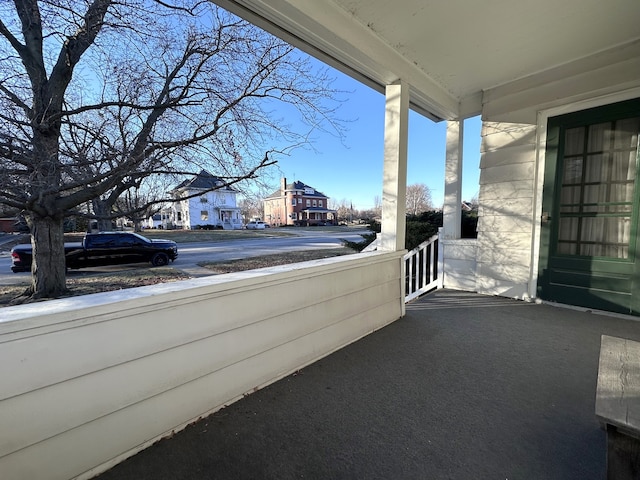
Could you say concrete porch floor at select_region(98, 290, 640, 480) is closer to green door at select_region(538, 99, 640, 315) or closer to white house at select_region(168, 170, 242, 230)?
green door at select_region(538, 99, 640, 315)

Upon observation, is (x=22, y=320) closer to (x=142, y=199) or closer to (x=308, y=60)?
(x=142, y=199)

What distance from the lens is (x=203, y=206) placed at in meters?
3.64

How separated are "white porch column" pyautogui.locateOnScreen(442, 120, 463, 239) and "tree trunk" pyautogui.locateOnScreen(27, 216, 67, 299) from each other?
430 cm

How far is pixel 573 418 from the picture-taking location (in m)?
1.43

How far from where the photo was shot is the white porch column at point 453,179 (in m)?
3.78

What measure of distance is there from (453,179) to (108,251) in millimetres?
4166

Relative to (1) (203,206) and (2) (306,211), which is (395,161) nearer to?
(1) (203,206)

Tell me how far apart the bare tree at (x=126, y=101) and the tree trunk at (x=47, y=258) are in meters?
0.01

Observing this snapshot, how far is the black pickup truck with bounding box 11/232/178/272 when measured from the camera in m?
2.62

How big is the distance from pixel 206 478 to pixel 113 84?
3186 millimetres

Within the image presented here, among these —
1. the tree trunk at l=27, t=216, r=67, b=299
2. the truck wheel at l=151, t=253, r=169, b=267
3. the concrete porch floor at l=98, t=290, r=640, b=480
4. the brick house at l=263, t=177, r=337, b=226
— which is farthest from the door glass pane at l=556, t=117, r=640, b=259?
the tree trunk at l=27, t=216, r=67, b=299

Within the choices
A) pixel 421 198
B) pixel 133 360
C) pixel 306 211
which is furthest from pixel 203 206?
pixel 421 198

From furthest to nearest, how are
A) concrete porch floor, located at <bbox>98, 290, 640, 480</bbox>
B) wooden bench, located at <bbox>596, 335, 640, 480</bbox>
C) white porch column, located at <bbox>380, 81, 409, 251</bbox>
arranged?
white porch column, located at <bbox>380, 81, 409, 251</bbox> → concrete porch floor, located at <bbox>98, 290, 640, 480</bbox> → wooden bench, located at <bbox>596, 335, 640, 480</bbox>

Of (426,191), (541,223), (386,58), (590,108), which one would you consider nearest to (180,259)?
(386,58)
